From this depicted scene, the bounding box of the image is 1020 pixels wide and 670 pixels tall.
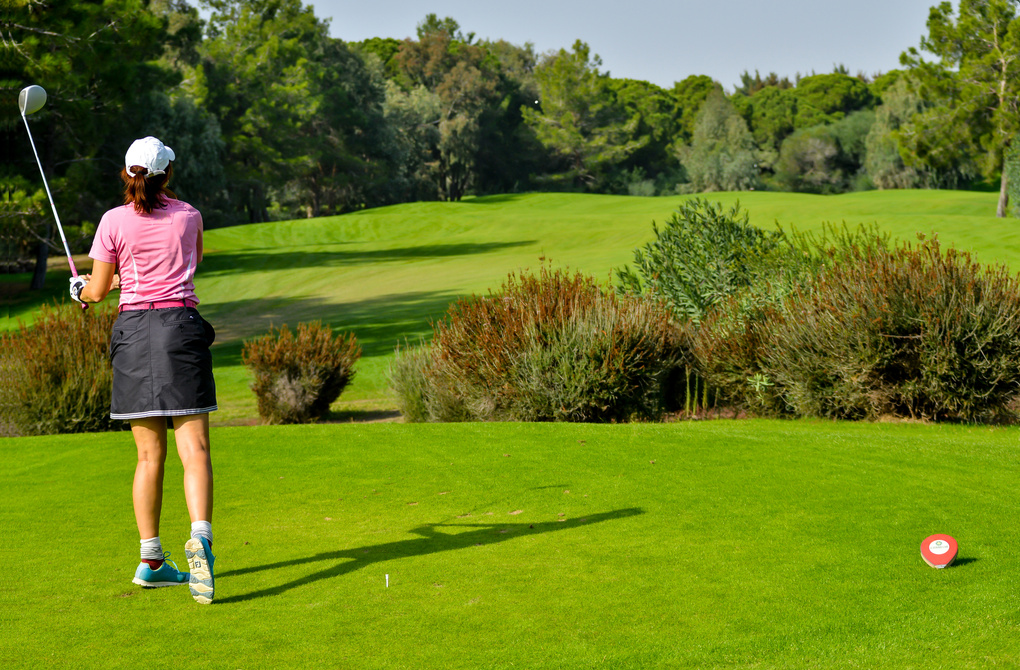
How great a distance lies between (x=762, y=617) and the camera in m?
4.48

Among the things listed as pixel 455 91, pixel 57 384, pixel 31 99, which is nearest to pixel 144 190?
pixel 31 99

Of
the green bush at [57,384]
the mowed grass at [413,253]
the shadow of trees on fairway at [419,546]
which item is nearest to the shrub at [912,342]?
the mowed grass at [413,253]

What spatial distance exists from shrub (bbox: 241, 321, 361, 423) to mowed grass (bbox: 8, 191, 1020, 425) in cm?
79

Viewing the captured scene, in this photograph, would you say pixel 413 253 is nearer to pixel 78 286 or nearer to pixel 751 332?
pixel 751 332

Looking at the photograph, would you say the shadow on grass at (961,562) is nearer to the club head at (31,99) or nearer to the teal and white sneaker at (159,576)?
the teal and white sneaker at (159,576)

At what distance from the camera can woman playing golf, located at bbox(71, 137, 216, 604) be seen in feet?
16.2

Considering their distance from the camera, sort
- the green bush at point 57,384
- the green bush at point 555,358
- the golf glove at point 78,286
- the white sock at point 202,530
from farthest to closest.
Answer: the green bush at point 57,384 < the green bush at point 555,358 < the golf glove at point 78,286 < the white sock at point 202,530

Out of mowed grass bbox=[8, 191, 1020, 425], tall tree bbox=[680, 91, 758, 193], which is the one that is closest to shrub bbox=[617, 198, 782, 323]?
mowed grass bbox=[8, 191, 1020, 425]

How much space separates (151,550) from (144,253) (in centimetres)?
150

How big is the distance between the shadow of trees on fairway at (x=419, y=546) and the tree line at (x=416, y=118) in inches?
1060

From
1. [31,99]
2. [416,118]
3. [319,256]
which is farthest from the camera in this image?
[416,118]

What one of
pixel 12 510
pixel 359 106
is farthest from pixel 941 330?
→ pixel 359 106

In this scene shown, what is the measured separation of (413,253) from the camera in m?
44.4

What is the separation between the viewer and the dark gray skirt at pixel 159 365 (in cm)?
492
